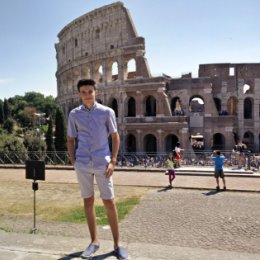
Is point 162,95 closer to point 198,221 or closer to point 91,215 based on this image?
point 198,221

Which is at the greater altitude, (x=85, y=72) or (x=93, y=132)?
(x=85, y=72)

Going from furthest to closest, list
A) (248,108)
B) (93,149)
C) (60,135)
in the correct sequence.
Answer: (248,108) < (60,135) < (93,149)

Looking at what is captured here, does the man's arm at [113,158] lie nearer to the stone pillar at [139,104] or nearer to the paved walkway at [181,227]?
the paved walkway at [181,227]

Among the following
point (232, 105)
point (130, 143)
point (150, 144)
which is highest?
point (232, 105)

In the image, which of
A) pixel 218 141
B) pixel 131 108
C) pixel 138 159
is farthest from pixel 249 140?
pixel 138 159

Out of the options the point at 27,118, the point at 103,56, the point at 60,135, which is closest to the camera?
the point at 60,135

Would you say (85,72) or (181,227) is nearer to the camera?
(181,227)

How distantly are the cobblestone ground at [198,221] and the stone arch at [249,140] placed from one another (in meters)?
25.1

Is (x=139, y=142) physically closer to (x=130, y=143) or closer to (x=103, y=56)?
(x=130, y=143)

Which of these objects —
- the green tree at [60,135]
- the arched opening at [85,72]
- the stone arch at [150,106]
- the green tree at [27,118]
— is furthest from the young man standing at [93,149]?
the green tree at [27,118]

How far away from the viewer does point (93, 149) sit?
4582mm

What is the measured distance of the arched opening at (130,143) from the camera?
36.2m

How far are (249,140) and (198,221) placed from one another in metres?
30.8

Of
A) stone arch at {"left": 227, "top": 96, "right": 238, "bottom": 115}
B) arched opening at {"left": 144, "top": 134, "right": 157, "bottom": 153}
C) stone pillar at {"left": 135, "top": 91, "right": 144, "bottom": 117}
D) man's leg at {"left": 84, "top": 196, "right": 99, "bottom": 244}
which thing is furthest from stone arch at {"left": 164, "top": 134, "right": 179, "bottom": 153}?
man's leg at {"left": 84, "top": 196, "right": 99, "bottom": 244}
